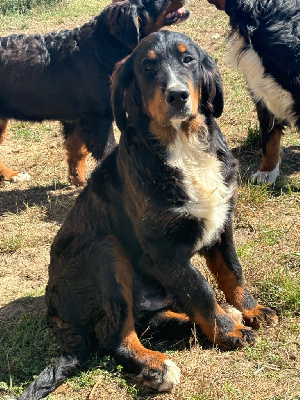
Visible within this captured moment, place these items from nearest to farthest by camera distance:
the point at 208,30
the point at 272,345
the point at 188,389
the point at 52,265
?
the point at 188,389 → the point at 272,345 → the point at 52,265 → the point at 208,30

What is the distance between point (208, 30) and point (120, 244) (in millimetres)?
7651

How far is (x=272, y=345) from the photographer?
331 centimetres

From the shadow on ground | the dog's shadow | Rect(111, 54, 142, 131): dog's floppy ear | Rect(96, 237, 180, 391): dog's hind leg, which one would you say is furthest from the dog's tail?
the shadow on ground

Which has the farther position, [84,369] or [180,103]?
[84,369]

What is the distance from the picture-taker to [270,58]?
16.6 ft

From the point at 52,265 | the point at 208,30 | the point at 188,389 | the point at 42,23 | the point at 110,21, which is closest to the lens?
the point at 188,389

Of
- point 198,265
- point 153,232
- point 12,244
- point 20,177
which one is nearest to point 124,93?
point 153,232

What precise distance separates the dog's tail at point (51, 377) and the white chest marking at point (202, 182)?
1010mm

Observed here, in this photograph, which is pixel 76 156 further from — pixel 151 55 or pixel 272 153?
pixel 151 55

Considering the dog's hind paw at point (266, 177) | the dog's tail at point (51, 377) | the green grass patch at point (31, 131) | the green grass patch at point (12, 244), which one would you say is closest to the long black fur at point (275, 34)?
the dog's hind paw at point (266, 177)

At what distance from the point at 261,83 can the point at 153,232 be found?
2603 mm

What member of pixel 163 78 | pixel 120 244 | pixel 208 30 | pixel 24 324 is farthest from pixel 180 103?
pixel 208 30

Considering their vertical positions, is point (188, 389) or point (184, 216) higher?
point (184, 216)

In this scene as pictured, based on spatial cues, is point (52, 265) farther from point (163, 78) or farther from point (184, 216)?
point (163, 78)
